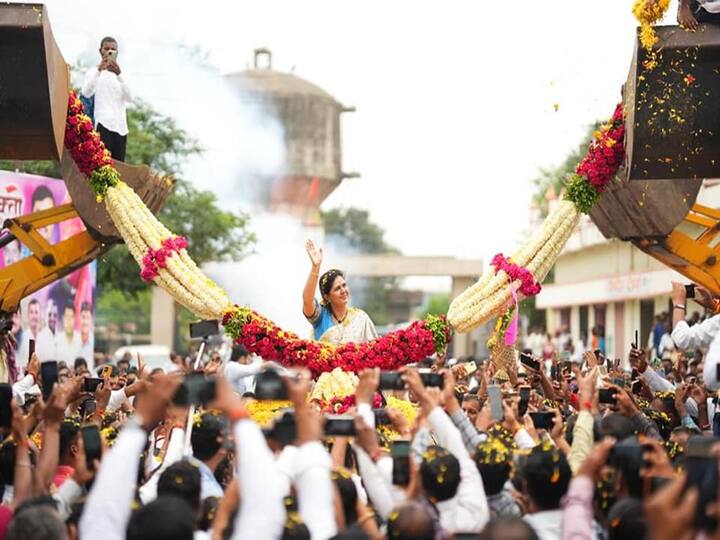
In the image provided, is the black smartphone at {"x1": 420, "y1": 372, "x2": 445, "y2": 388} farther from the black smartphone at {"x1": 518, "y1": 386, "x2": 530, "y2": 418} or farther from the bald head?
the black smartphone at {"x1": 518, "y1": 386, "x2": 530, "y2": 418}

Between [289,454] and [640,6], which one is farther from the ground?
[640,6]

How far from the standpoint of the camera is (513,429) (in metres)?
8.48

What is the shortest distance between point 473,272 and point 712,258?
33.4 meters

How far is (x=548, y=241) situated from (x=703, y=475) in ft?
20.7

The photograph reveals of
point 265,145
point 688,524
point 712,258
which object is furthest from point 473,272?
point 688,524

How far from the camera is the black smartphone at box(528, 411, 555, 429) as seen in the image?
8695 millimetres

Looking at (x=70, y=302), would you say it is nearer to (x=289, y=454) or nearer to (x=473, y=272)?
(x=289, y=454)

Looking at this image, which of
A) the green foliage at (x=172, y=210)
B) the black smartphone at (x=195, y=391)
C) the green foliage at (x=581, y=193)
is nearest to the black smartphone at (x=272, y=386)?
the black smartphone at (x=195, y=391)

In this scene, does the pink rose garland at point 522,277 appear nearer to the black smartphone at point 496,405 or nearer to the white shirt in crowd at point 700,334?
the white shirt in crowd at point 700,334

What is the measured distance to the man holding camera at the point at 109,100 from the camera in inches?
559

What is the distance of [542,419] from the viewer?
8695 millimetres

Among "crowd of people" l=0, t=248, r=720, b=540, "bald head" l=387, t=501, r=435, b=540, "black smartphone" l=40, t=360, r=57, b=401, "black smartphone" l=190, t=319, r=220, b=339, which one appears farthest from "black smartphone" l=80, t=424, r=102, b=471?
"bald head" l=387, t=501, r=435, b=540

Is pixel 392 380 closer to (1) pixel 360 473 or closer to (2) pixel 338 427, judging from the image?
(1) pixel 360 473

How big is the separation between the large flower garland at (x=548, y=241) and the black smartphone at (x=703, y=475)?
567 cm
